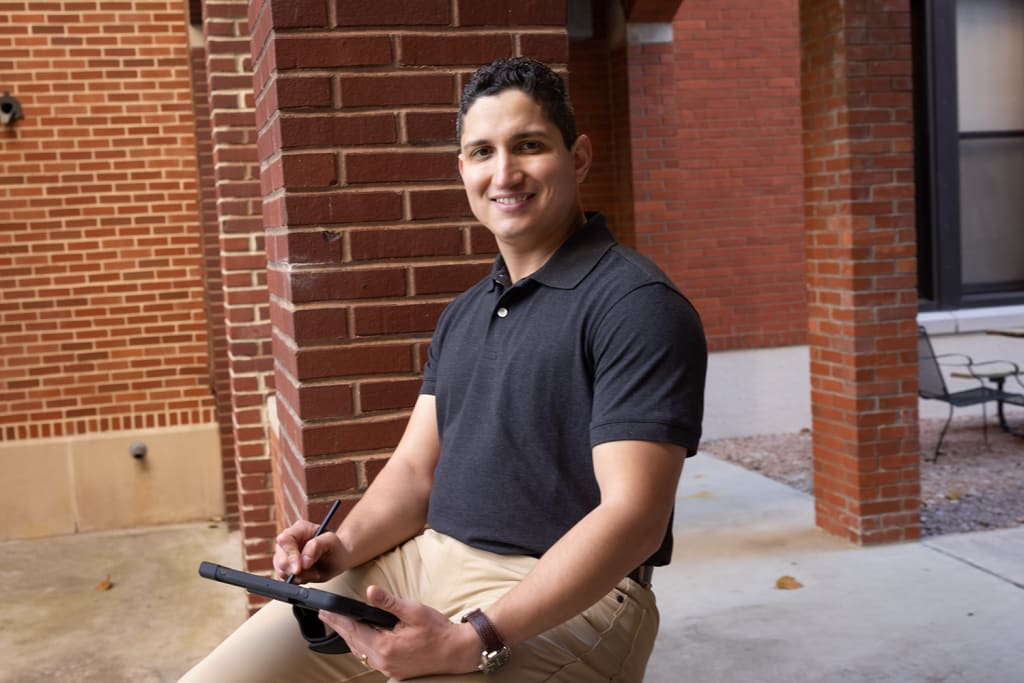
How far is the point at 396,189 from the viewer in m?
3.05

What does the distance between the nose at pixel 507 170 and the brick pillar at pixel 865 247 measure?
4057 mm

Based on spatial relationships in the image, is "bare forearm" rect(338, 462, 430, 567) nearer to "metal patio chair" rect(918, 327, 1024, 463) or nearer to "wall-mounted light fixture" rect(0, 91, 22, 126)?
"metal patio chair" rect(918, 327, 1024, 463)

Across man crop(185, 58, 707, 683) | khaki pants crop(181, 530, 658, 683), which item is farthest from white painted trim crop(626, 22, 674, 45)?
khaki pants crop(181, 530, 658, 683)

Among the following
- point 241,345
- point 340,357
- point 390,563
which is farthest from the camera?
point 241,345

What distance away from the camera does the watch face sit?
1.94 m

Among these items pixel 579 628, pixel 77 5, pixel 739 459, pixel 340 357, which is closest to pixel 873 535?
pixel 739 459

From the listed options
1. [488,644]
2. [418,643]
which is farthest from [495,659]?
[418,643]

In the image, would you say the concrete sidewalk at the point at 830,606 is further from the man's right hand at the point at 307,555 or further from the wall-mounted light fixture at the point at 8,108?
the wall-mounted light fixture at the point at 8,108

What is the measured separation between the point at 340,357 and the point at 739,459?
6.51 m

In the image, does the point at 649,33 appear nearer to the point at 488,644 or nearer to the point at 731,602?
the point at 731,602

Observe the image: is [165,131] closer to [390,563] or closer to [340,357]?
[340,357]

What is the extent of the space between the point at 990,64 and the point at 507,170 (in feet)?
31.1

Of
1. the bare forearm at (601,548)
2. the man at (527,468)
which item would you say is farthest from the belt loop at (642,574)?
the bare forearm at (601,548)

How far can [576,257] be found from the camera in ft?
7.48
